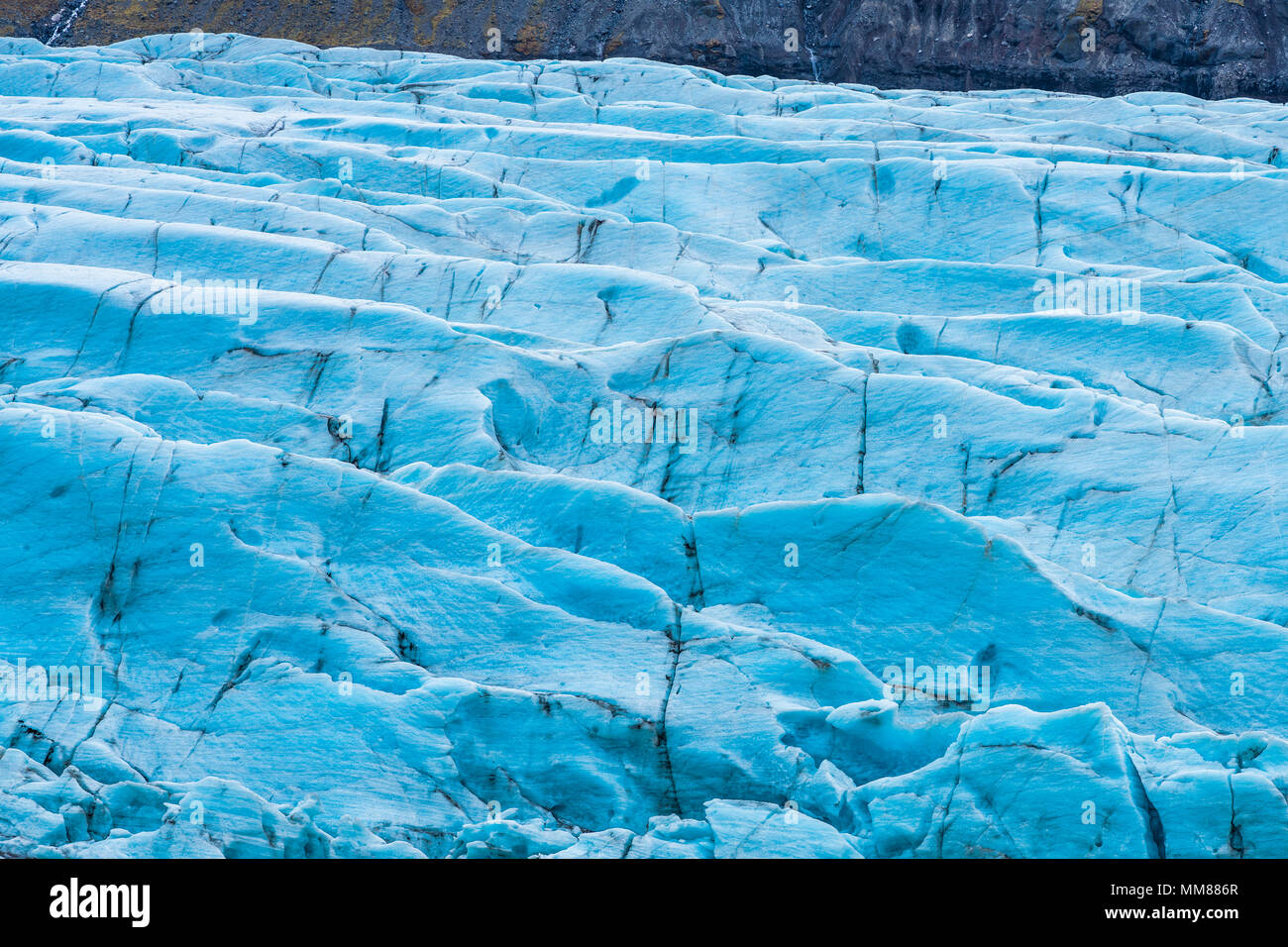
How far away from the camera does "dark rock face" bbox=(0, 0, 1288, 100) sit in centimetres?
3575

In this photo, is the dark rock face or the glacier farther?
the dark rock face

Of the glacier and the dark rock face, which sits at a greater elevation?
the dark rock face

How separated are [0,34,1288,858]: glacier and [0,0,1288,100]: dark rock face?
83.0 feet

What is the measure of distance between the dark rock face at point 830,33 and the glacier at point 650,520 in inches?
996

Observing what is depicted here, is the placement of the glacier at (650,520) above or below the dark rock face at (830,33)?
below

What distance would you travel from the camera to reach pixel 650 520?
8.61 metres

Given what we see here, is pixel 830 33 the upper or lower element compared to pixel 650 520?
upper

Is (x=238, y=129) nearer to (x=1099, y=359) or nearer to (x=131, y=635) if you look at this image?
(x=131, y=635)

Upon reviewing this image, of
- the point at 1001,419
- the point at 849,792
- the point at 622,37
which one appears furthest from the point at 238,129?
the point at 622,37

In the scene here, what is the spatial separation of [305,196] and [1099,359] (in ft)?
37.0

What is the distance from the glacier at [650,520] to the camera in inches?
256

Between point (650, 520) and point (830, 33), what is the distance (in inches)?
1450

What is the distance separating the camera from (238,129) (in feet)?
60.2

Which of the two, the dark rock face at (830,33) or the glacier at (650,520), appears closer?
the glacier at (650,520)
